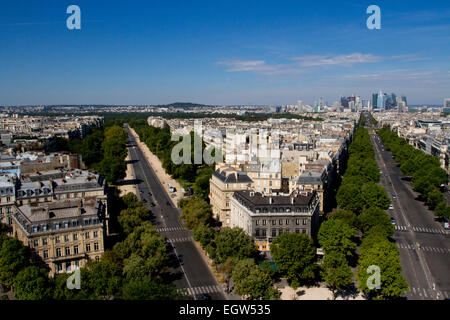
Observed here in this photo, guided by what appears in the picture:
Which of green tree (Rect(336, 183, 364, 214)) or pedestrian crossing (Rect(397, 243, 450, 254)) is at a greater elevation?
green tree (Rect(336, 183, 364, 214))

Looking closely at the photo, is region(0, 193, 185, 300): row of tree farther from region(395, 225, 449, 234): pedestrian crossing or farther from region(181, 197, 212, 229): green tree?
region(395, 225, 449, 234): pedestrian crossing

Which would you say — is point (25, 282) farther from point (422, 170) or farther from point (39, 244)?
point (422, 170)

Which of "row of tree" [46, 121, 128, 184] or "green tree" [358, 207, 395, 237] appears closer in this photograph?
"green tree" [358, 207, 395, 237]

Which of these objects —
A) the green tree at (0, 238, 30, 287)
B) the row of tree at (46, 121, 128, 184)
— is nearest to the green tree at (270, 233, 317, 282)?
the green tree at (0, 238, 30, 287)

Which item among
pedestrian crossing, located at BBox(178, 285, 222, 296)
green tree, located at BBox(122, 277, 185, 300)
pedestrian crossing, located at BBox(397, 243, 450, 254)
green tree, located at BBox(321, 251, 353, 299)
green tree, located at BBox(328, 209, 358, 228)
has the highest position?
green tree, located at BBox(122, 277, 185, 300)

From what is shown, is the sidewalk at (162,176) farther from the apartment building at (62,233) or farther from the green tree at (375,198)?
the green tree at (375,198)

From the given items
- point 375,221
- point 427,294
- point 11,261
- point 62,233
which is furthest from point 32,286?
point 375,221
